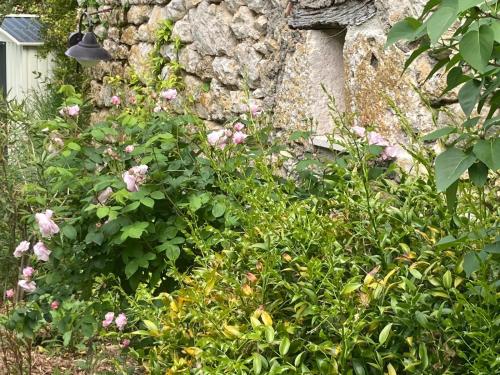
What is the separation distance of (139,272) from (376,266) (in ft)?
4.35

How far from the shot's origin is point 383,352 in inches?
91.9

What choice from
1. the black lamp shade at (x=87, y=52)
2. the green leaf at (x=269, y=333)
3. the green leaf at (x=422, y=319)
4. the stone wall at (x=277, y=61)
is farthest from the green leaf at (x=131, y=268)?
the black lamp shade at (x=87, y=52)

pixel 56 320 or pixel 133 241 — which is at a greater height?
pixel 133 241

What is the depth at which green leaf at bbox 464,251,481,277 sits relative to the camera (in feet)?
6.86

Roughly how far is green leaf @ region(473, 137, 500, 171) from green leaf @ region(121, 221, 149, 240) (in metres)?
1.78

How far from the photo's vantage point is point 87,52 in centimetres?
581

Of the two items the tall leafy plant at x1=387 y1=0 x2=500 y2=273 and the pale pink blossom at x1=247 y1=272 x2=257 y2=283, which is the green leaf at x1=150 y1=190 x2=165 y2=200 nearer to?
the pale pink blossom at x1=247 y1=272 x2=257 y2=283

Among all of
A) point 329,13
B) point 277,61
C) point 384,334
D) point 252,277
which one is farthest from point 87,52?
point 384,334

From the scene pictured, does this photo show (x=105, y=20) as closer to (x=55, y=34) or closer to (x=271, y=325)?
(x=55, y=34)

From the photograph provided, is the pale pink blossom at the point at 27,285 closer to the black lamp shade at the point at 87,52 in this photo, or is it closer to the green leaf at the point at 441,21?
the black lamp shade at the point at 87,52

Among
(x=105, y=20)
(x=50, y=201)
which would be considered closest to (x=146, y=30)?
(x=105, y=20)

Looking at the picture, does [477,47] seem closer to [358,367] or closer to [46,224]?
[358,367]

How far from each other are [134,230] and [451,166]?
182 centimetres

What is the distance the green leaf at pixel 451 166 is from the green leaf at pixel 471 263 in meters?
0.42
